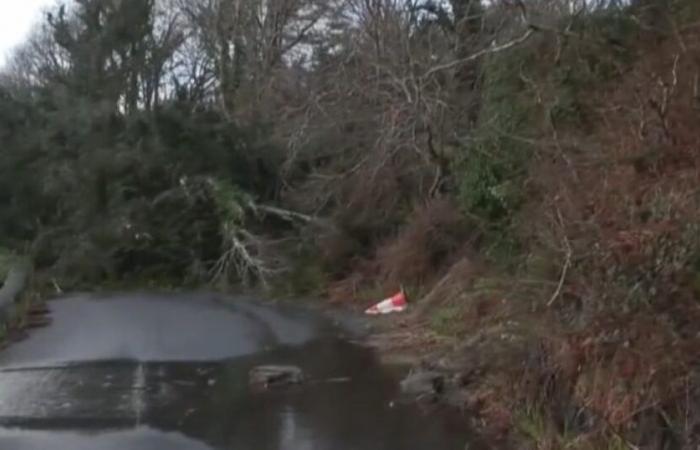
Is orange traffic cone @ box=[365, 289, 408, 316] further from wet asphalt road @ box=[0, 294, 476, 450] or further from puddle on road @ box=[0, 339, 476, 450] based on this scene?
puddle on road @ box=[0, 339, 476, 450]

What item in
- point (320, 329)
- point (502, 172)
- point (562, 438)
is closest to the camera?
point (562, 438)

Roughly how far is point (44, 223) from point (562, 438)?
29.3m

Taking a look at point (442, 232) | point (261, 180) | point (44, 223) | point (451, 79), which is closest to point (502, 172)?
point (442, 232)

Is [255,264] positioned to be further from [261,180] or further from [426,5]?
[426,5]

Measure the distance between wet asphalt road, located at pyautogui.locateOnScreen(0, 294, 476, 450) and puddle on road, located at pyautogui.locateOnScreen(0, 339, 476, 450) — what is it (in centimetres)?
1

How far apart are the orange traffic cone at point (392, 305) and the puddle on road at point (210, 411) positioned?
5.37m

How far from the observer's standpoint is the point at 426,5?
A: 92.2 feet

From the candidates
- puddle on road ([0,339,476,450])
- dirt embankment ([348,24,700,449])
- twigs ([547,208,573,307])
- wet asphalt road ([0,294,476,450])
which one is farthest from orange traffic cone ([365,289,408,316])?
twigs ([547,208,573,307])

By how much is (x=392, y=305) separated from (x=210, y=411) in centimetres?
1002

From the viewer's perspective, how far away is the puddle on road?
1123 centimetres

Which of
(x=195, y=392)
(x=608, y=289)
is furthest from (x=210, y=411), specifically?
(x=608, y=289)

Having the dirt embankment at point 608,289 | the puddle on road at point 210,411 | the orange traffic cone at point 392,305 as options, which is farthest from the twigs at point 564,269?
the orange traffic cone at point 392,305

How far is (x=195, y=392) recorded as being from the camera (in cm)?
1440

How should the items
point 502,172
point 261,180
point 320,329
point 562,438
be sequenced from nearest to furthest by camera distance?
1. point 562,438
2. point 502,172
3. point 320,329
4. point 261,180
